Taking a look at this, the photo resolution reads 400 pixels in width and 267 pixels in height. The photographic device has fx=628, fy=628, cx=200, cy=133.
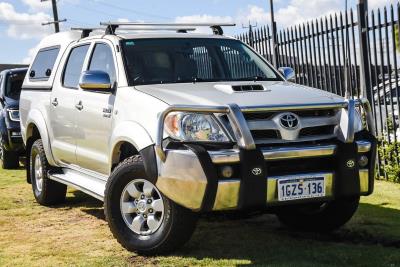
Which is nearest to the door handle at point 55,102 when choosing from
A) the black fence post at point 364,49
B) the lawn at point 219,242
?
the lawn at point 219,242

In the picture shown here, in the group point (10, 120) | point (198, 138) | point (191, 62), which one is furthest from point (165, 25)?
point (10, 120)

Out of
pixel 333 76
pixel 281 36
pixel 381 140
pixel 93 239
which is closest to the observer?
pixel 93 239

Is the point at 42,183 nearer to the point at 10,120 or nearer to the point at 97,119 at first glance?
the point at 97,119

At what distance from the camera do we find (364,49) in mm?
8781

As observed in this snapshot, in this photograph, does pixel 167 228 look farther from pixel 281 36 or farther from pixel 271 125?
pixel 281 36

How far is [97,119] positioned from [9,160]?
22.0 ft

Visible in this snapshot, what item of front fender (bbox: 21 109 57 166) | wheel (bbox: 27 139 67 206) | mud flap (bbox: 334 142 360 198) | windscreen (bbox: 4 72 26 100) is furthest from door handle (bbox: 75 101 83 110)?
windscreen (bbox: 4 72 26 100)

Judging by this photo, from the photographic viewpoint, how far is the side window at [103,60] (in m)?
5.81

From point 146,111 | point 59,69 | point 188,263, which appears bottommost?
point 188,263

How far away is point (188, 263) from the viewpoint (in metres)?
4.71

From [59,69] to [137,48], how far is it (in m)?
1.54

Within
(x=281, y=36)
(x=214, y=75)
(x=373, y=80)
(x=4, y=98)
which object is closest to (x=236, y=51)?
(x=214, y=75)

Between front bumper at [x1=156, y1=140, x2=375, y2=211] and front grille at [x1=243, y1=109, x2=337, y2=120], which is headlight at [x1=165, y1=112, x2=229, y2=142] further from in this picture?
front grille at [x1=243, y1=109, x2=337, y2=120]

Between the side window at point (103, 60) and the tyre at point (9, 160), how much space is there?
20.3 ft
